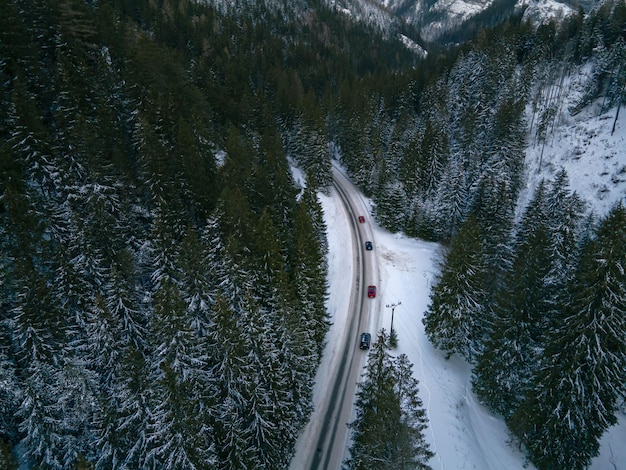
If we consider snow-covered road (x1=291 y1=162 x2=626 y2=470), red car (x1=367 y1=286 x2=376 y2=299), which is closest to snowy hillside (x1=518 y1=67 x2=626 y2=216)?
snow-covered road (x1=291 y1=162 x2=626 y2=470)

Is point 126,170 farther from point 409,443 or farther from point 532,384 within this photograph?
point 532,384

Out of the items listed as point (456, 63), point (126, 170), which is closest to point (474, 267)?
point (126, 170)

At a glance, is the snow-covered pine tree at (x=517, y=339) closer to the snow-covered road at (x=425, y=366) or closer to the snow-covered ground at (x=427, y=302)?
the snow-covered road at (x=425, y=366)

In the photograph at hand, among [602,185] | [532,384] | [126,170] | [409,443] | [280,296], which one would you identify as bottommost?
[409,443]

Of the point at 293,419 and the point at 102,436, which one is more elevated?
the point at 102,436

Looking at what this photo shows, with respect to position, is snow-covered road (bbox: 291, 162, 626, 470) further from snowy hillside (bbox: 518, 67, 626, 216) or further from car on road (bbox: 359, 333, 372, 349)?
snowy hillside (bbox: 518, 67, 626, 216)
